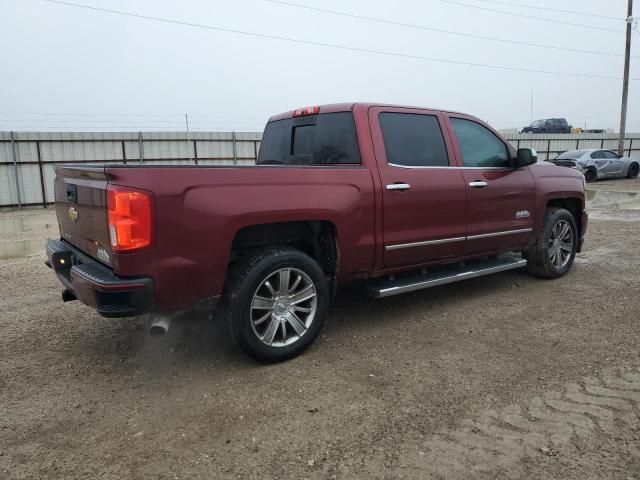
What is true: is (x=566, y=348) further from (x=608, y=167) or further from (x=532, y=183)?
(x=608, y=167)

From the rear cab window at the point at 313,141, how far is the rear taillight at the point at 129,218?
5.97ft

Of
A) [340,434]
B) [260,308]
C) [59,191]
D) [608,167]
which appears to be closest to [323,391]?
[340,434]

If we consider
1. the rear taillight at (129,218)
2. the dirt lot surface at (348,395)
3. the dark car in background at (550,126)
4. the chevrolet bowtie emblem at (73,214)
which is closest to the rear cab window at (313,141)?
the dirt lot surface at (348,395)

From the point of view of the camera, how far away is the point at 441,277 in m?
4.61

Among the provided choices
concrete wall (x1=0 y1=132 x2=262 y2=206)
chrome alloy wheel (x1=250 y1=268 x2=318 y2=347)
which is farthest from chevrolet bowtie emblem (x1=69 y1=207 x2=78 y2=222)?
concrete wall (x1=0 y1=132 x2=262 y2=206)

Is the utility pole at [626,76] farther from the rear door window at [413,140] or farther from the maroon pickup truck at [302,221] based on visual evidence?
the rear door window at [413,140]

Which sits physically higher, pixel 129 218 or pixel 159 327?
pixel 129 218

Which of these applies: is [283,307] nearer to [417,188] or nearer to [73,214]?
[417,188]

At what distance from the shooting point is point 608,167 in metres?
21.7

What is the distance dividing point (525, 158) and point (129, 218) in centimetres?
397

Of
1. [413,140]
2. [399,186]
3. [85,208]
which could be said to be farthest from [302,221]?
[85,208]

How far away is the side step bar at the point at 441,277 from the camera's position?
421 centimetres

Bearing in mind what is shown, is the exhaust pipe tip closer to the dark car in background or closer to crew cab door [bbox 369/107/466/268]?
crew cab door [bbox 369/107/466/268]

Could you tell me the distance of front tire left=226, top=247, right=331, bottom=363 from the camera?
3439 mm
